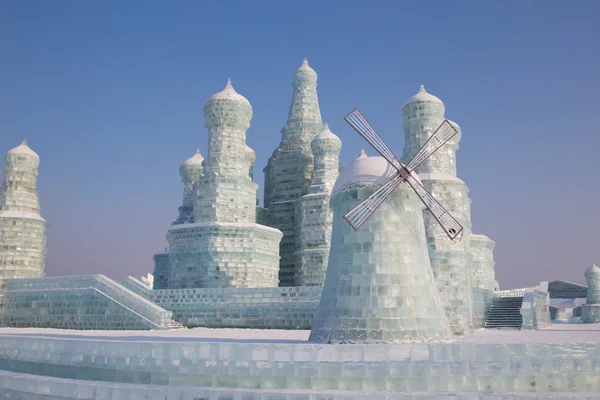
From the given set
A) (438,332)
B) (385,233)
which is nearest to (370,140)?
(385,233)

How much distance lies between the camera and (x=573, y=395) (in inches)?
376

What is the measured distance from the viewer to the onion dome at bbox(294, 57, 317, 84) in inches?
1454

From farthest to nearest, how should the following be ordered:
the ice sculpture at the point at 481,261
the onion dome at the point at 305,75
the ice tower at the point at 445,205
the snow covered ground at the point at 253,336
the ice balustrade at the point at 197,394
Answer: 1. the onion dome at the point at 305,75
2. the ice sculpture at the point at 481,261
3. the ice tower at the point at 445,205
4. the snow covered ground at the point at 253,336
5. the ice balustrade at the point at 197,394

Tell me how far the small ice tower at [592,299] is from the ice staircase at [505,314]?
12.7m

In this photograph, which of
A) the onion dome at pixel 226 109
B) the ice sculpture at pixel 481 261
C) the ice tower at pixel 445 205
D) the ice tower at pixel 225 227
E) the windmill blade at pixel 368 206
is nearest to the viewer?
the windmill blade at pixel 368 206

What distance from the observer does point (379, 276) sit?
13367 mm

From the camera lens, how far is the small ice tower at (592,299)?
37656 mm

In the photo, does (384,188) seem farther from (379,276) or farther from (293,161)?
(293,161)

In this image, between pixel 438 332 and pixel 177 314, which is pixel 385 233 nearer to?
pixel 438 332

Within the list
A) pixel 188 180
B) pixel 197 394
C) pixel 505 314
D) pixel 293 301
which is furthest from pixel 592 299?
pixel 197 394

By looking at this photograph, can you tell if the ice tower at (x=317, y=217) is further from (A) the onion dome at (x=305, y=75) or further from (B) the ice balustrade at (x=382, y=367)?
(B) the ice balustrade at (x=382, y=367)

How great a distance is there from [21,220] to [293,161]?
16091mm

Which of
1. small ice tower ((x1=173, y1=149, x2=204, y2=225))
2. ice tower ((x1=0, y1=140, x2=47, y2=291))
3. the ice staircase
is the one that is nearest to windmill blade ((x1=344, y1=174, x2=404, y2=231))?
the ice staircase

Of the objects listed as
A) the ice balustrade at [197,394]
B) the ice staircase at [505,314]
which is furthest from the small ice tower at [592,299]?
the ice balustrade at [197,394]
